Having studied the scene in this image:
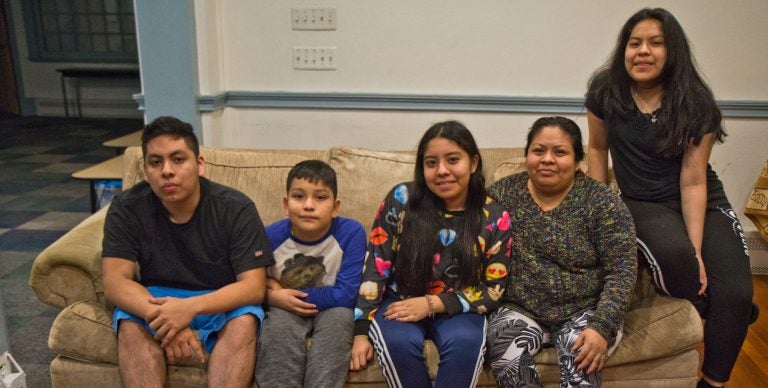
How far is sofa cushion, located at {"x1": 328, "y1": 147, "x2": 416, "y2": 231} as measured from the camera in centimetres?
198

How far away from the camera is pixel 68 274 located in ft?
5.31

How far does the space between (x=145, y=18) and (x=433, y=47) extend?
1219 mm

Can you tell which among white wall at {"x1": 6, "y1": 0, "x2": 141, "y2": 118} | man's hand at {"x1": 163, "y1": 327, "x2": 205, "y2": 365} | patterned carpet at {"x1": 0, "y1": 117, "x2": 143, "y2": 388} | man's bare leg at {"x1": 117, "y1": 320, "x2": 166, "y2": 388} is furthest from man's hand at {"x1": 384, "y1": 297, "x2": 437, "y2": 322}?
white wall at {"x1": 6, "y1": 0, "x2": 141, "y2": 118}

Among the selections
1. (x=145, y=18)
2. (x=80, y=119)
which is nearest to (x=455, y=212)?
(x=145, y=18)

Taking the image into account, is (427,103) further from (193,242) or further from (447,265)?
(193,242)

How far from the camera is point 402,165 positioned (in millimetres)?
2012

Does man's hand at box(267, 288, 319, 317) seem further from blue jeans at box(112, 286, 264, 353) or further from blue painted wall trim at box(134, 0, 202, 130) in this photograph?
blue painted wall trim at box(134, 0, 202, 130)

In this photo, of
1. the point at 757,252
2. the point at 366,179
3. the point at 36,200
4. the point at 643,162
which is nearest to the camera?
the point at 643,162

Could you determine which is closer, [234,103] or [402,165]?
[402,165]

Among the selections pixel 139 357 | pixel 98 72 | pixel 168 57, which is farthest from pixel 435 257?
pixel 98 72

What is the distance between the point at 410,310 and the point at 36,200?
3399mm

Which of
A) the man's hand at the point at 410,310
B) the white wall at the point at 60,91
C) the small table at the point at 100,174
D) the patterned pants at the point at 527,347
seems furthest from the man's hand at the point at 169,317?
the white wall at the point at 60,91

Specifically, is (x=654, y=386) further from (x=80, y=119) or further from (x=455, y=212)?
(x=80, y=119)

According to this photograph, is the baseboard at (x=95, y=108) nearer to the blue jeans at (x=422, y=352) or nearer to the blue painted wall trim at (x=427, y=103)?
the blue painted wall trim at (x=427, y=103)
